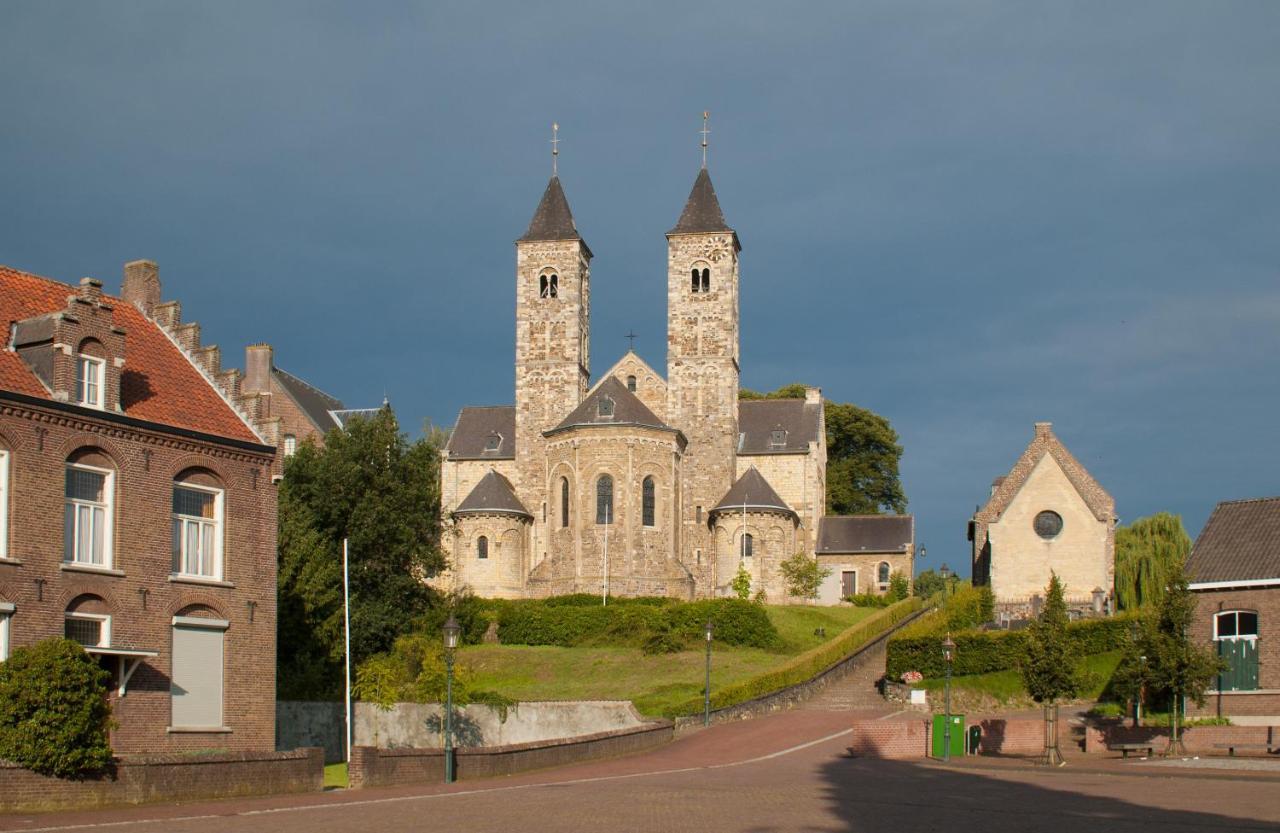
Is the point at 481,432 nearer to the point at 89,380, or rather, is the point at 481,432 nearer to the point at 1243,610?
the point at 1243,610

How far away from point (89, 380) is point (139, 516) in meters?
2.78

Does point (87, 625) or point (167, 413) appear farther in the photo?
point (167, 413)

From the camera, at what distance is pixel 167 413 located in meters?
30.0

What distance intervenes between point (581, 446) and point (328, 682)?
29771mm

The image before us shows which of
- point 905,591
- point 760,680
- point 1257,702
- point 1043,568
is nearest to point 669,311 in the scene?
point 905,591

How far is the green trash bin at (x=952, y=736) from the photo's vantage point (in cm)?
3634

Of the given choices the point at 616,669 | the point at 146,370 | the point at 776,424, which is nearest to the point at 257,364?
the point at 616,669

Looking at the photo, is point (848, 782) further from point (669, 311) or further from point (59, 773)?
point (669, 311)

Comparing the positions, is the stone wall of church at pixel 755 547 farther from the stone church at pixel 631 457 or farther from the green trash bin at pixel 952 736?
the green trash bin at pixel 952 736

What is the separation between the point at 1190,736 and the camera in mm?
36812

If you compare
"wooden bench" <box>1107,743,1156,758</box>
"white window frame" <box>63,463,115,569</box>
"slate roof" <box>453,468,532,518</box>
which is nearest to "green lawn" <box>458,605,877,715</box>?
"wooden bench" <box>1107,743,1156,758</box>

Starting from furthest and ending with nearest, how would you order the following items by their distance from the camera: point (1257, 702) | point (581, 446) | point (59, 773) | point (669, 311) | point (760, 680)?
point (669, 311) → point (581, 446) → point (760, 680) → point (1257, 702) → point (59, 773)

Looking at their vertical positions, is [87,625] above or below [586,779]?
Answer: above

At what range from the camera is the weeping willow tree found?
64.3 meters
